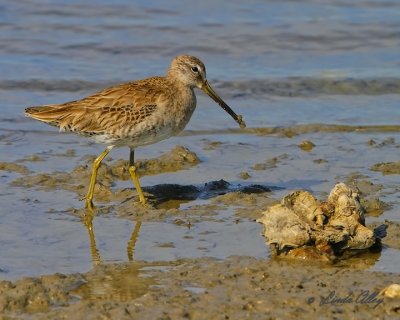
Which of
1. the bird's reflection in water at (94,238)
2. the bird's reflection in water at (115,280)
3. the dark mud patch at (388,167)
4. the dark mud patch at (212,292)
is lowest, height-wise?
the bird's reflection in water at (94,238)

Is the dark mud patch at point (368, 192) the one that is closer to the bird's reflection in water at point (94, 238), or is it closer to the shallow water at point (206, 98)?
the shallow water at point (206, 98)

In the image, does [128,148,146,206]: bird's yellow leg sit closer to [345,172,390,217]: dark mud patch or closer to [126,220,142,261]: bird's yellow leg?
[126,220,142,261]: bird's yellow leg

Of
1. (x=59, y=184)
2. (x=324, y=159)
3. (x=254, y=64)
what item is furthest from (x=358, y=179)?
(x=254, y=64)

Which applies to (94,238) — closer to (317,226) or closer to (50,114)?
(317,226)

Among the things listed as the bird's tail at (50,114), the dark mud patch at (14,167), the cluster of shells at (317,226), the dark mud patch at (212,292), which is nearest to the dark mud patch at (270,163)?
the bird's tail at (50,114)

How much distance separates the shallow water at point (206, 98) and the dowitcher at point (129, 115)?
561mm

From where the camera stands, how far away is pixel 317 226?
6910mm

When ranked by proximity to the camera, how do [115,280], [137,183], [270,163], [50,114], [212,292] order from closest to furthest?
[212,292]
[115,280]
[137,183]
[50,114]
[270,163]

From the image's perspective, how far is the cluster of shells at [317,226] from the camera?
6.83 meters

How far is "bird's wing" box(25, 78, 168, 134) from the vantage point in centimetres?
862

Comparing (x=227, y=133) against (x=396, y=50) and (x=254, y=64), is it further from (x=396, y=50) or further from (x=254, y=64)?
(x=396, y=50)

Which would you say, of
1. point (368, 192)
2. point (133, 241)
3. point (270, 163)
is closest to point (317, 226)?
point (133, 241)

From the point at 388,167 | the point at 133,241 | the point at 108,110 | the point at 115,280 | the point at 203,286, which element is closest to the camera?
the point at 203,286

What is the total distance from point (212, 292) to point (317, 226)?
44.1 inches
